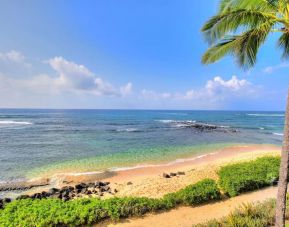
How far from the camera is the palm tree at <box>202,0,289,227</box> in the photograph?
543cm

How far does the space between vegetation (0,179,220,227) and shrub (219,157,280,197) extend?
3.36 ft

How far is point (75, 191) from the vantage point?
530 inches

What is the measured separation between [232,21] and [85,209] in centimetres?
740

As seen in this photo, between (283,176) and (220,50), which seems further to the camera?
(220,50)

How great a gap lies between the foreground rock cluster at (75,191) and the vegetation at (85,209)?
406cm

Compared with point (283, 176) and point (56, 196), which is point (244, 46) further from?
point (56, 196)

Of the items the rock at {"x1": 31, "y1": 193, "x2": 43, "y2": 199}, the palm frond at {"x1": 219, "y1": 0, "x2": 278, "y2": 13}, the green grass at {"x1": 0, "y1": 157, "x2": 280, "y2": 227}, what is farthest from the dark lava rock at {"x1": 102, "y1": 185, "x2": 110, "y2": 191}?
the palm frond at {"x1": 219, "y1": 0, "x2": 278, "y2": 13}

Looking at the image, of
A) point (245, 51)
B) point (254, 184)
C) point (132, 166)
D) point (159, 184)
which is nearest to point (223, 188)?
point (254, 184)

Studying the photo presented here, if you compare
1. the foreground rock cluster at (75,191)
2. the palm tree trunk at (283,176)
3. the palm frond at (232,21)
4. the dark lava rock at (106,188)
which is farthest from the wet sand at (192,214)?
the palm frond at (232,21)

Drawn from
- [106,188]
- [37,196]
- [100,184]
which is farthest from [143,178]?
[37,196]

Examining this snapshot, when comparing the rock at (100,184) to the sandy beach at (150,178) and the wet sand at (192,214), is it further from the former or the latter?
the wet sand at (192,214)

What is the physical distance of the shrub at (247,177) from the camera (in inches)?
406

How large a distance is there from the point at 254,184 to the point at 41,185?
40.6ft

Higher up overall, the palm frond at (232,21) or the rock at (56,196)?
the palm frond at (232,21)
